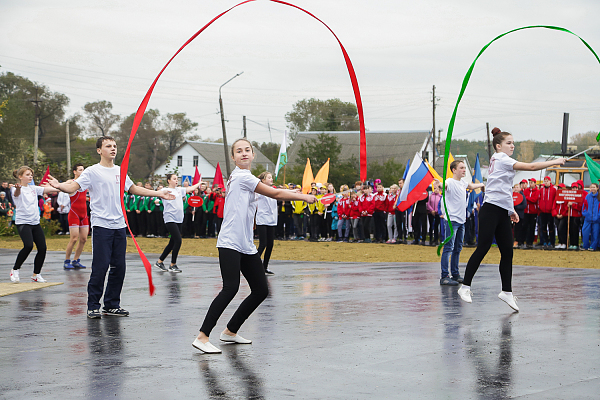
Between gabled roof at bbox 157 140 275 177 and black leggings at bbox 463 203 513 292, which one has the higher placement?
gabled roof at bbox 157 140 275 177

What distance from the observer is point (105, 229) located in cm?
810

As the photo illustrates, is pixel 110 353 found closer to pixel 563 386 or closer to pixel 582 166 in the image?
pixel 563 386

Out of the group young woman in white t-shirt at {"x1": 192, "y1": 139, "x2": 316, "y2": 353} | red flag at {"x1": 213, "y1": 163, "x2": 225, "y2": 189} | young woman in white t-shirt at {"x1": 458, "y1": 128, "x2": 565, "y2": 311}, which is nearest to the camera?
young woman in white t-shirt at {"x1": 192, "y1": 139, "x2": 316, "y2": 353}

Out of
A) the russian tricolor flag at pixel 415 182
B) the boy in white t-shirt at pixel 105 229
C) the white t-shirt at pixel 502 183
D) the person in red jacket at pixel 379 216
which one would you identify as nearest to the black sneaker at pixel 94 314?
the boy in white t-shirt at pixel 105 229

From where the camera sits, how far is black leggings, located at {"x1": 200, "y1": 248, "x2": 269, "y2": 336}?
6.13m

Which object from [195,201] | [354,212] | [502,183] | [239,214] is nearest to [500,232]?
[502,183]

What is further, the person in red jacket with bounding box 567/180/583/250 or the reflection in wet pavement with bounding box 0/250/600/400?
the person in red jacket with bounding box 567/180/583/250

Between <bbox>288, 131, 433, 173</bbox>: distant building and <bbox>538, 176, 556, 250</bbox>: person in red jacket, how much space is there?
168ft

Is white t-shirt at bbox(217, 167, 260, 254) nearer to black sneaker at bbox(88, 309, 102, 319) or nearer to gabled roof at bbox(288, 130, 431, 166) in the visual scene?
black sneaker at bbox(88, 309, 102, 319)

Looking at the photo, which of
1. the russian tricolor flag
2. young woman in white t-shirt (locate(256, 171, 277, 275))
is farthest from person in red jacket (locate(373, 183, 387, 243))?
young woman in white t-shirt (locate(256, 171, 277, 275))

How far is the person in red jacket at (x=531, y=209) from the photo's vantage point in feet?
66.6

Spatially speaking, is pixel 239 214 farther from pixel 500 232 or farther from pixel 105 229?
pixel 500 232

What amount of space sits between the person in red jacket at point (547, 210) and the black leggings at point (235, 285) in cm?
1550

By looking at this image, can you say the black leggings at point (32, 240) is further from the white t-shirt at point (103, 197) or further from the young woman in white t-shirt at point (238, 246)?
the young woman in white t-shirt at point (238, 246)
